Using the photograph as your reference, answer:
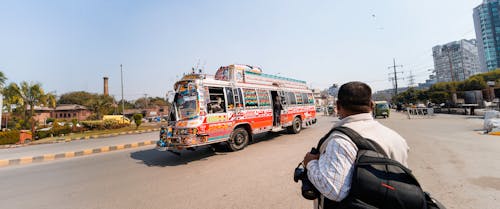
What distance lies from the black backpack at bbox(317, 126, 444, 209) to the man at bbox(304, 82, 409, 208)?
0.06m

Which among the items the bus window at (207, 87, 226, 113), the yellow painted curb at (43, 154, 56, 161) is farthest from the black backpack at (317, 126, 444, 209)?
the yellow painted curb at (43, 154, 56, 161)

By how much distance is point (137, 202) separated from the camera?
358 centimetres

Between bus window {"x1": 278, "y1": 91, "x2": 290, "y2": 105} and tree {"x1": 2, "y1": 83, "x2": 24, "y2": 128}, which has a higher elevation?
tree {"x1": 2, "y1": 83, "x2": 24, "y2": 128}

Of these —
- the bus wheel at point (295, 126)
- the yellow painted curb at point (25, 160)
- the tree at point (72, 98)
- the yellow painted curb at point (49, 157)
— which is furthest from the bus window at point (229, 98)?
the tree at point (72, 98)

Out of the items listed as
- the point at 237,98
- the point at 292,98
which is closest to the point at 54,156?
the point at 237,98

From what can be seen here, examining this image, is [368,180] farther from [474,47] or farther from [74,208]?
[474,47]

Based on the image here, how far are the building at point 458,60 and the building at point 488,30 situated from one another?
554cm

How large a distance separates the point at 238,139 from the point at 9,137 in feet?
62.0

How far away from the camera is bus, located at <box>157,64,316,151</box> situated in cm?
621

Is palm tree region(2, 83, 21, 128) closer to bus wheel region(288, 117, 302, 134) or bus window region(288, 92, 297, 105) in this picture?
bus window region(288, 92, 297, 105)

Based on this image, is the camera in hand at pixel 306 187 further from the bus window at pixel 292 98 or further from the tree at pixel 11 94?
the tree at pixel 11 94

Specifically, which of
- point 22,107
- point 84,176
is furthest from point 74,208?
point 22,107

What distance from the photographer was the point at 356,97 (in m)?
1.52

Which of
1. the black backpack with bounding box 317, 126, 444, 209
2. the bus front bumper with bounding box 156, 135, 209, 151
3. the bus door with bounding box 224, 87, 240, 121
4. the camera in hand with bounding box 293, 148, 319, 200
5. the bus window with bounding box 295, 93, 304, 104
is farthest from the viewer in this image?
the bus window with bounding box 295, 93, 304, 104
